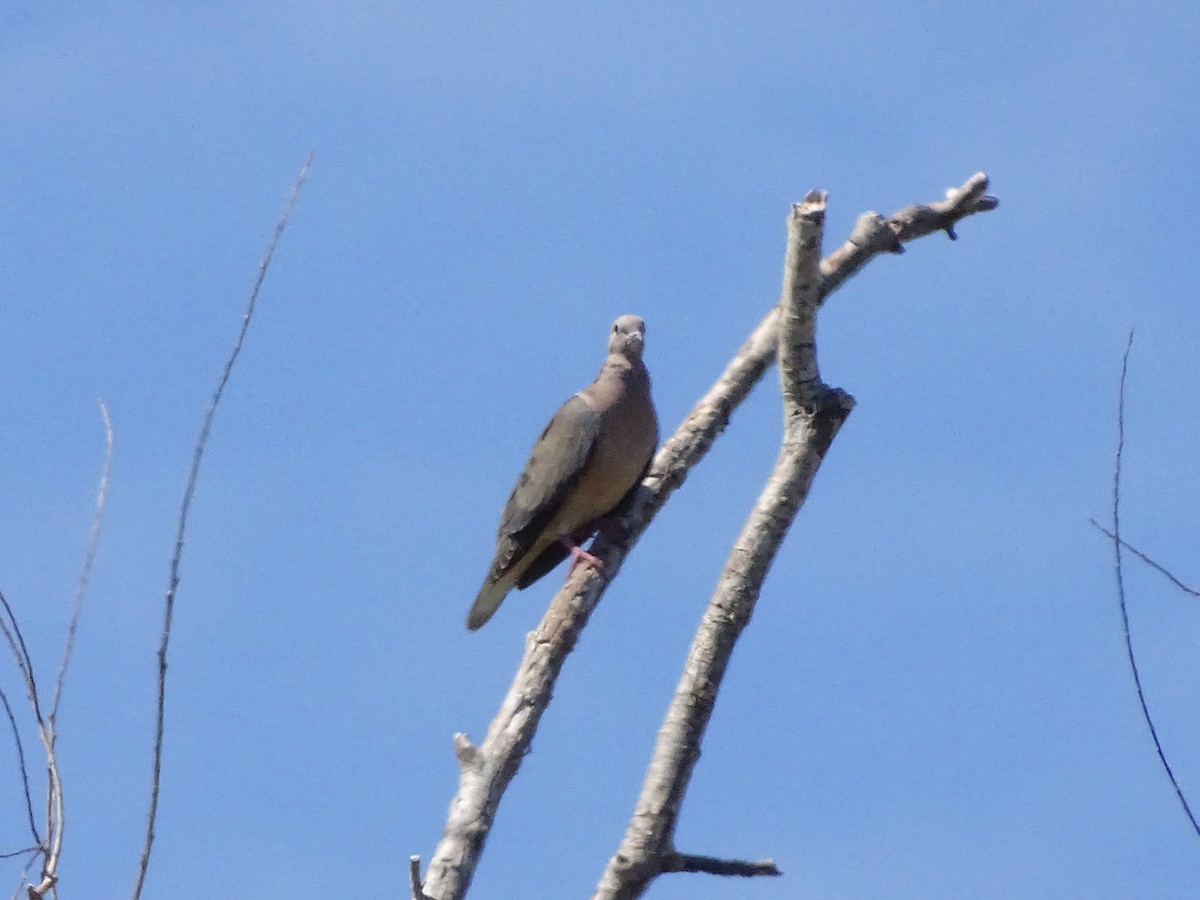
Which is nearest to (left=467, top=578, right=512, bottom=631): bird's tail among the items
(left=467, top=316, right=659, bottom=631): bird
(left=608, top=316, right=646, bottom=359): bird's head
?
(left=467, top=316, right=659, bottom=631): bird

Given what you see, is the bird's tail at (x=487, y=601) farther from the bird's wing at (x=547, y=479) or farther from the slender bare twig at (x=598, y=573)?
the slender bare twig at (x=598, y=573)

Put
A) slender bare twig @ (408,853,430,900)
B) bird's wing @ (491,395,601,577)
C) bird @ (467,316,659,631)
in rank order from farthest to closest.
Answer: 1. bird's wing @ (491,395,601,577)
2. bird @ (467,316,659,631)
3. slender bare twig @ (408,853,430,900)

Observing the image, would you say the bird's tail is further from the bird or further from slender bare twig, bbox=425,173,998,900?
slender bare twig, bbox=425,173,998,900

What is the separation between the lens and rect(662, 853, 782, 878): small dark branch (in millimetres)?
4016

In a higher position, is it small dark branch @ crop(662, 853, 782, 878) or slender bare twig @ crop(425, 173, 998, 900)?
slender bare twig @ crop(425, 173, 998, 900)

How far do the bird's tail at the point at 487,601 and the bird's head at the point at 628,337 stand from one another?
1.18 m

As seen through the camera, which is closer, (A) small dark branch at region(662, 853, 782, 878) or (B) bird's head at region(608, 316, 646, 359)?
(A) small dark branch at region(662, 853, 782, 878)

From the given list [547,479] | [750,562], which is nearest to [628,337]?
[547,479]

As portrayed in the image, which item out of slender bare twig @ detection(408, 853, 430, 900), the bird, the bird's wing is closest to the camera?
slender bare twig @ detection(408, 853, 430, 900)

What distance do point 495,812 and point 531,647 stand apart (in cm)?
71

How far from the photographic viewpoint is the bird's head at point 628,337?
24.8ft

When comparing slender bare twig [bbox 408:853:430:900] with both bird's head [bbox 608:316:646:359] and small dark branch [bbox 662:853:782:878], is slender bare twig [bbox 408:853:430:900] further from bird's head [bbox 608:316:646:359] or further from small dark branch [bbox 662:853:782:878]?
bird's head [bbox 608:316:646:359]

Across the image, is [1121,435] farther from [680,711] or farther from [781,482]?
[680,711]

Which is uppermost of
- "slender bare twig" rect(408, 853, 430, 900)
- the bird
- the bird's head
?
the bird's head
